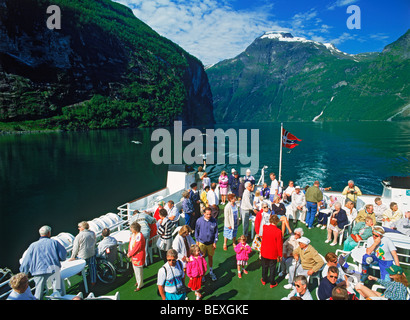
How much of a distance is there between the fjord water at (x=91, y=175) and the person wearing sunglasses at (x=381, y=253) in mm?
16669

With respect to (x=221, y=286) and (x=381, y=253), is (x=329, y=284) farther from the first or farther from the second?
(x=221, y=286)

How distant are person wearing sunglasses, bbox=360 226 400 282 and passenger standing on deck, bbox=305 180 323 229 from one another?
11.4 feet

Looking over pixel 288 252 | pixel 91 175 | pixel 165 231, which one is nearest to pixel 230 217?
pixel 288 252

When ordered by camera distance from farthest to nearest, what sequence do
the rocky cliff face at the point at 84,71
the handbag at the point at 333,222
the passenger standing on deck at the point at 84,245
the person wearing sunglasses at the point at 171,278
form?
1. the rocky cliff face at the point at 84,71
2. the handbag at the point at 333,222
3. the passenger standing on deck at the point at 84,245
4. the person wearing sunglasses at the point at 171,278

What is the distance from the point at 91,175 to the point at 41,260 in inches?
1383

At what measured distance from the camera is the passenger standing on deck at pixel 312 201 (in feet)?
28.5

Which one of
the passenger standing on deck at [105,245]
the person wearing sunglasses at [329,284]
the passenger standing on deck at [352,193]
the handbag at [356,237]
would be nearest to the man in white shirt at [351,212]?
the handbag at [356,237]

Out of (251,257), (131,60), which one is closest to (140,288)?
(251,257)

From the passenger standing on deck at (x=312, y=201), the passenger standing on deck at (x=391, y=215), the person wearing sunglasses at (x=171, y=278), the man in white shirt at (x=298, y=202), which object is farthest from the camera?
the man in white shirt at (x=298, y=202)

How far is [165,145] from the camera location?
231ft

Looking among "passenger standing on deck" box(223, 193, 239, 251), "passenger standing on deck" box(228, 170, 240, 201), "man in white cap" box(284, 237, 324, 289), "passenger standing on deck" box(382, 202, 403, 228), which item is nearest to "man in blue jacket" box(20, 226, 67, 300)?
"passenger standing on deck" box(223, 193, 239, 251)

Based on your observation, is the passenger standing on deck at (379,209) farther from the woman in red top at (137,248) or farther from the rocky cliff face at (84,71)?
the rocky cliff face at (84,71)

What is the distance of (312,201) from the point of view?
8.70 metres
